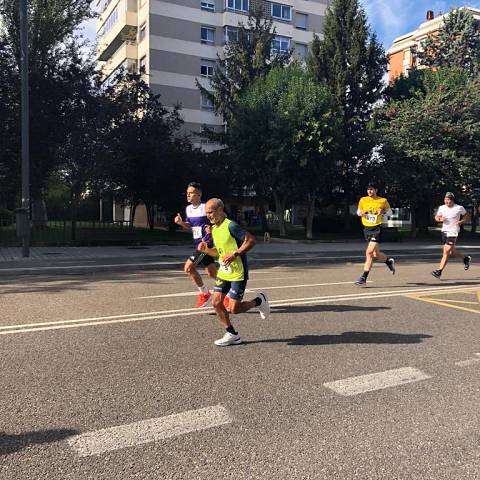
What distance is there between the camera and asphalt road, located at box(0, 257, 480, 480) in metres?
2.97

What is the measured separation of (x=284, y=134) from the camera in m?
22.7

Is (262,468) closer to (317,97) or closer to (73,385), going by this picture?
(73,385)

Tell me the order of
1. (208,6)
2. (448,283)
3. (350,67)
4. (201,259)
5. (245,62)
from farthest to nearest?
(208,6)
(350,67)
(245,62)
(448,283)
(201,259)

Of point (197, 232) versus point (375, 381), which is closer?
point (375, 381)

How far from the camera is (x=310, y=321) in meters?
6.62

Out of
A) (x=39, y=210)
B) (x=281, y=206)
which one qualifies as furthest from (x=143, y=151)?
(x=281, y=206)

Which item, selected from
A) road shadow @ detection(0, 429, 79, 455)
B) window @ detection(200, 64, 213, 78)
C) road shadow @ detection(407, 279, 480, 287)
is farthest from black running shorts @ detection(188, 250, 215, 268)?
window @ detection(200, 64, 213, 78)

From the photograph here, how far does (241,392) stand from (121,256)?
12.0m

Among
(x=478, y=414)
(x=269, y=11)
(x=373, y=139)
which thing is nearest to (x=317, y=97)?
(x=373, y=139)

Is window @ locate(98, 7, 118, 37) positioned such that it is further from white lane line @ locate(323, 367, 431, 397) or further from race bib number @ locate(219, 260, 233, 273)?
white lane line @ locate(323, 367, 431, 397)

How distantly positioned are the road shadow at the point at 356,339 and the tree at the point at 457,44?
1341 inches

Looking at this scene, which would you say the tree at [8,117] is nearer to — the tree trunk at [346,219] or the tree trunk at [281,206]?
the tree trunk at [281,206]

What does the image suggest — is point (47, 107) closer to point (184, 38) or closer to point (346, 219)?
point (346, 219)

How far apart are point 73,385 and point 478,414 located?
3.18 m
